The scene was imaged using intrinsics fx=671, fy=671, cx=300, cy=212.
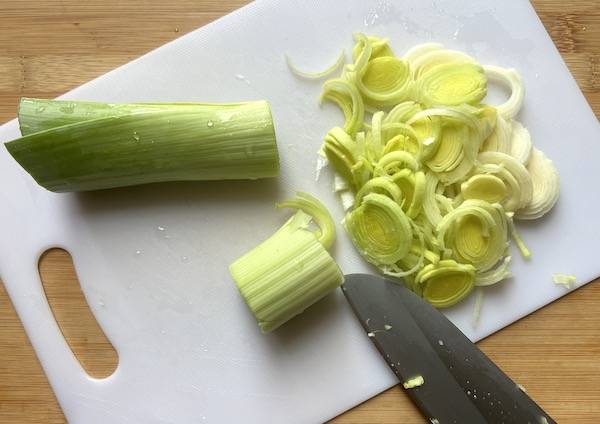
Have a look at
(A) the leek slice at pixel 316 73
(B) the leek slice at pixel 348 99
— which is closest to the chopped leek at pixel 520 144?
(B) the leek slice at pixel 348 99

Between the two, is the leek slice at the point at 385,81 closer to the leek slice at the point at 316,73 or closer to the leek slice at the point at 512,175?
the leek slice at the point at 316,73

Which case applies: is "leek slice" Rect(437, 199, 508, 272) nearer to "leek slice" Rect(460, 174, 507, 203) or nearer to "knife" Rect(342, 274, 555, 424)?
"leek slice" Rect(460, 174, 507, 203)

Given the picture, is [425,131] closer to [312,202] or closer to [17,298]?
[312,202]

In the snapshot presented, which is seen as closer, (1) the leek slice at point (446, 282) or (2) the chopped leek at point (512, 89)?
(1) the leek slice at point (446, 282)

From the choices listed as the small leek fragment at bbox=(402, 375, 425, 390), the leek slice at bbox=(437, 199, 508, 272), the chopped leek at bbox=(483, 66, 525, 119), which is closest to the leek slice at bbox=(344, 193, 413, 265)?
the leek slice at bbox=(437, 199, 508, 272)

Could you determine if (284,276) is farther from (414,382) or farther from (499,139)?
(499,139)

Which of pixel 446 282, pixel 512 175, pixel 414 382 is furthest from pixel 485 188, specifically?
pixel 414 382

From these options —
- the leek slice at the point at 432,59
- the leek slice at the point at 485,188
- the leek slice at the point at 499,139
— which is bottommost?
the leek slice at the point at 485,188

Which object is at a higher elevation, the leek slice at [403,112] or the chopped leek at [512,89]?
the leek slice at [403,112]
